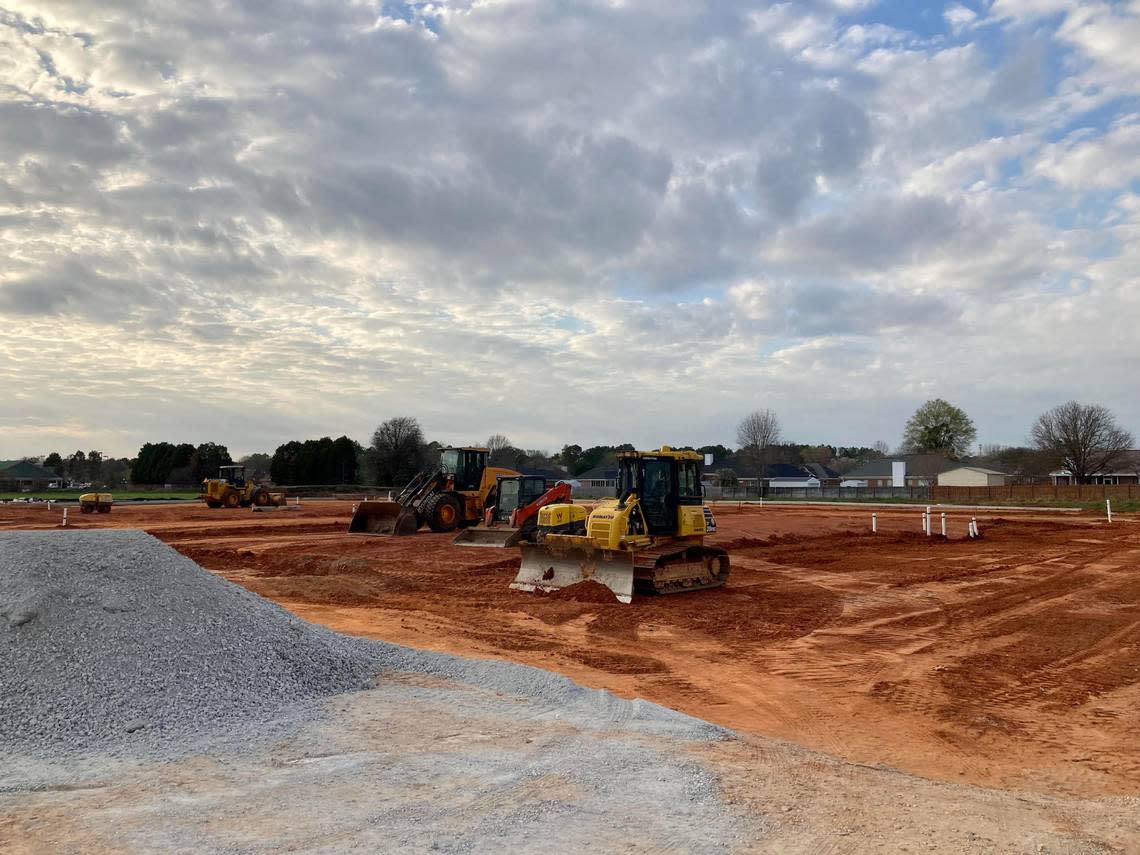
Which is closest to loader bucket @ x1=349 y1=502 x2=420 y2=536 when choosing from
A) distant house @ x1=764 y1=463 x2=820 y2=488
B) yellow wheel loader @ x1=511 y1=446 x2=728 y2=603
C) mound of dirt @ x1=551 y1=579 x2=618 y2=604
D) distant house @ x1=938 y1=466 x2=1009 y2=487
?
yellow wheel loader @ x1=511 y1=446 x2=728 y2=603

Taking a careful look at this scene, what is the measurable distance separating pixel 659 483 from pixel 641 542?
1.23m

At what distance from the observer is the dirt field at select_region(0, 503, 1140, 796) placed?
24.9ft

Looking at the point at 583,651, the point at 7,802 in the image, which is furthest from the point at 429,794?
the point at 583,651

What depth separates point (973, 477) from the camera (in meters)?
80.8

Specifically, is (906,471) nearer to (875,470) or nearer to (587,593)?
(875,470)

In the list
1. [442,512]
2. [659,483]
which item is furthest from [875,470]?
[659,483]

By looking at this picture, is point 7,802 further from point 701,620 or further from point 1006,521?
point 1006,521

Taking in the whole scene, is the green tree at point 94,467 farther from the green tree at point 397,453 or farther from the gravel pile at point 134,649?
the gravel pile at point 134,649

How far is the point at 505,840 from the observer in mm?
4879

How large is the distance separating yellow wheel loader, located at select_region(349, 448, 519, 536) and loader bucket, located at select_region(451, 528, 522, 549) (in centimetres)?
373

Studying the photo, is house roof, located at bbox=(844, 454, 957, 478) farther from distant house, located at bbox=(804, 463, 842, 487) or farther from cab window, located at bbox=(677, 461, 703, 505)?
cab window, located at bbox=(677, 461, 703, 505)

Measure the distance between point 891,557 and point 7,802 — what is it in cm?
2222

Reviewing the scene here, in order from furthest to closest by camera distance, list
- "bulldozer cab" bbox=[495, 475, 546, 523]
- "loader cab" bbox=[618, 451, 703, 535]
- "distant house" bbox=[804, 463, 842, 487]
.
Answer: "distant house" bbox=[804, 463, 842, 487] → "bulldozer cab" bbox=[495, 475, 546, 523] → "loader cab" bbox=[618, 451, 703, 535]

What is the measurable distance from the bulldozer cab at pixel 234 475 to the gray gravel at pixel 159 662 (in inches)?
1655
